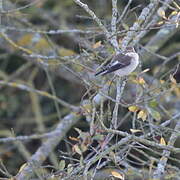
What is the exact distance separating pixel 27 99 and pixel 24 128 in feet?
1.51

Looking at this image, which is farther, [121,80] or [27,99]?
[27,99]

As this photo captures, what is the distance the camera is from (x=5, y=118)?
7102mm

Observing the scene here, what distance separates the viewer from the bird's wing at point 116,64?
13.4ft

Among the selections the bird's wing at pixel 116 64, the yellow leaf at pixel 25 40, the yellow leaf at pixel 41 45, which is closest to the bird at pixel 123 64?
the bird's wing at pixel 116 64

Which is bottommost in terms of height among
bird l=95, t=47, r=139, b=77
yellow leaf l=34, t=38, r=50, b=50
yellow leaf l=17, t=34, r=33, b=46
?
yellow leaf l=34, t=38, r=50, b=50

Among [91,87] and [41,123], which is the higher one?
[91,87]

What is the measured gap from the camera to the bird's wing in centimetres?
408

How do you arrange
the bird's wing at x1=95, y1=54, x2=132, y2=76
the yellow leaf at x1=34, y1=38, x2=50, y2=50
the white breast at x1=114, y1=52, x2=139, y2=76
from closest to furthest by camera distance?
the bird's wing at x1=95, y1=54, x2=132, y2=76, the white breast at x1=114, y1=52, x2=139, y2=76, the yellow leaf at x1=34, y1=38, x2=50, y2=50

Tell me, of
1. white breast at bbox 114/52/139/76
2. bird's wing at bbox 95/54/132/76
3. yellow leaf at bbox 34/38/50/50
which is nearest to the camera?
bird's wing at bbox 95/54/132/76

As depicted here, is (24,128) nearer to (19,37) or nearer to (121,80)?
(19,37)

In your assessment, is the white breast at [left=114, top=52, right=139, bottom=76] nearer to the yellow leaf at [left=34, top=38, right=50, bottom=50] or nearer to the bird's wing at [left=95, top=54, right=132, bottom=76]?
the bird's wing at [left=95, top=54, right=132, bottom=76]

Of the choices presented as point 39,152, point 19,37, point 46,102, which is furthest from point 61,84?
point 39,152

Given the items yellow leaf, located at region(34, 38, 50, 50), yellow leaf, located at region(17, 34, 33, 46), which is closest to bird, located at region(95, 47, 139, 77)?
yellow leaf, located at region(34, 38, 50, 50)

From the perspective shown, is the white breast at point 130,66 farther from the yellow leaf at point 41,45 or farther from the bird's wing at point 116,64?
the yellow leaf at point 41,45
